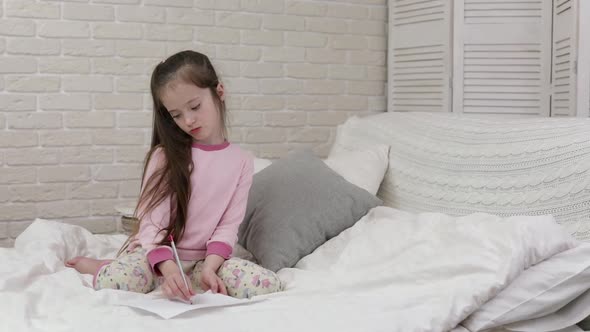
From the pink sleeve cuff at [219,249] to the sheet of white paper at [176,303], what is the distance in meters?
0.25

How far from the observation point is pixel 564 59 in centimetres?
301

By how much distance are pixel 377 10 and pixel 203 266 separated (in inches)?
94.6

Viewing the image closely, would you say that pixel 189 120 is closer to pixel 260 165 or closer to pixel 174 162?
pixel 174 162

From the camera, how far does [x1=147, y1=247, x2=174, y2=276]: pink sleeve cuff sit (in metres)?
1.94

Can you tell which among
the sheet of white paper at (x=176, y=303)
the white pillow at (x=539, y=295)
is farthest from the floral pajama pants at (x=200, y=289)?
the white pillow at (x=539, y=295)

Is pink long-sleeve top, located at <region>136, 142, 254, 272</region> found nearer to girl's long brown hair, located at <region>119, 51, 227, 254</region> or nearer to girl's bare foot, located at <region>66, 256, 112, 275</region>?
girl's long brown hair, located at <region>119, 51, 227, 254</region>

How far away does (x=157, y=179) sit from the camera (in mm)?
2088

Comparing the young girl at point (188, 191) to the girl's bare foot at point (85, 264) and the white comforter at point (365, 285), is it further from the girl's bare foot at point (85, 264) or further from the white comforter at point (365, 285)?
the white comforter at point (365, 285)

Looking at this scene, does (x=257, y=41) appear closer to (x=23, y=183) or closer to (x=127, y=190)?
(x=127, y=190)

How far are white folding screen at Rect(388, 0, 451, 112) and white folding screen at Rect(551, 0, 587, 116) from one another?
57cm

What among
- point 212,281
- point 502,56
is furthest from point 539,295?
point 502,56

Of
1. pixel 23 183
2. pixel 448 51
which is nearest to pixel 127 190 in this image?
pixel 23 183

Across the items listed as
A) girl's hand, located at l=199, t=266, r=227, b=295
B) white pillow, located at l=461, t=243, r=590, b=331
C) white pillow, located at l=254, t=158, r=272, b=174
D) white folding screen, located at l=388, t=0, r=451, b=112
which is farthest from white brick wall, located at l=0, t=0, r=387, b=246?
white pillow, located at l=461, t=243, r=590, b=331

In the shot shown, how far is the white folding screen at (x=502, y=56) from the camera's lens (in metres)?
3.36
